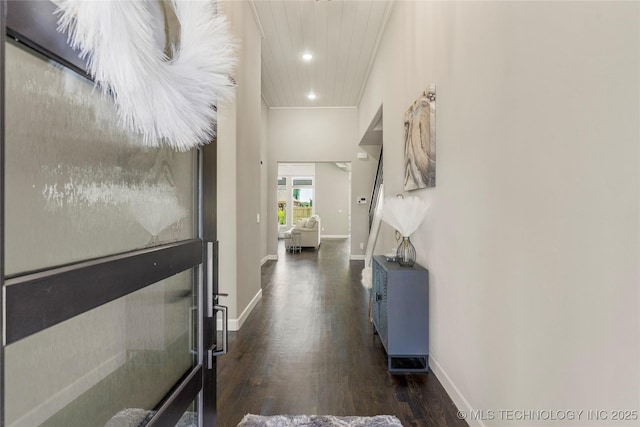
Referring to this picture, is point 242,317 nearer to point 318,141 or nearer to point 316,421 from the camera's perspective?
point 316,421

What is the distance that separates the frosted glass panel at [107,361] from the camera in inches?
22.5

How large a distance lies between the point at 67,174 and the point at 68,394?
478 mm

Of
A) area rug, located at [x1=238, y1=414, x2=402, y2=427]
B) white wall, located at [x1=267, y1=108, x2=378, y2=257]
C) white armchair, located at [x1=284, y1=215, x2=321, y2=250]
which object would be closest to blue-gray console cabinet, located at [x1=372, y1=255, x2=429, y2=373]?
area rug, located at [x1=238, y1=414, x2=402, y2=427]

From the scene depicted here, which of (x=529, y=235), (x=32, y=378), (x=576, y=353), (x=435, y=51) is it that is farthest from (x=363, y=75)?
(x=32, y=378)

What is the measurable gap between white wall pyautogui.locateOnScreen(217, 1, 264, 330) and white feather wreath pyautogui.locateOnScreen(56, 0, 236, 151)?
1937 mm

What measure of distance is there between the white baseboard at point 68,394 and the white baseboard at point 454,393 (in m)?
1.77

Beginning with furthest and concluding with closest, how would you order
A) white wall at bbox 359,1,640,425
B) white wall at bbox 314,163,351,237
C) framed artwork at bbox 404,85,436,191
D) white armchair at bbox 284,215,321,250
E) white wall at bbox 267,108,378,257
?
white wall at bbox 314,163,351,237 → white armchair at bbox 284,215,321,250 → white wall at bbox 267,108,378,257 → framed artwork at bbox 404,85,436,191 → white wall at bbox 359,1,640,425

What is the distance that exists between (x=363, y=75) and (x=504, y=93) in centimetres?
449

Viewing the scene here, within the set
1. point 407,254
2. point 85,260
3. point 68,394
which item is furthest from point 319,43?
point 68,394

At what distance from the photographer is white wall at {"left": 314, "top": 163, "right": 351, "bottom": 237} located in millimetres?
12398

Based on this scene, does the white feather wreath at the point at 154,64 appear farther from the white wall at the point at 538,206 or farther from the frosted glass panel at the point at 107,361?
the white wall at the point at 538,206

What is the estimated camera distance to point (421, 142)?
2.53 metres

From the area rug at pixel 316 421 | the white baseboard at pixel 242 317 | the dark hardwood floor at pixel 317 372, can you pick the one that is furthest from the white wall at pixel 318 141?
the area rug at pixel 316 421

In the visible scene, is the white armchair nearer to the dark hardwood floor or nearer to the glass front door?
the dark hardwood floor
